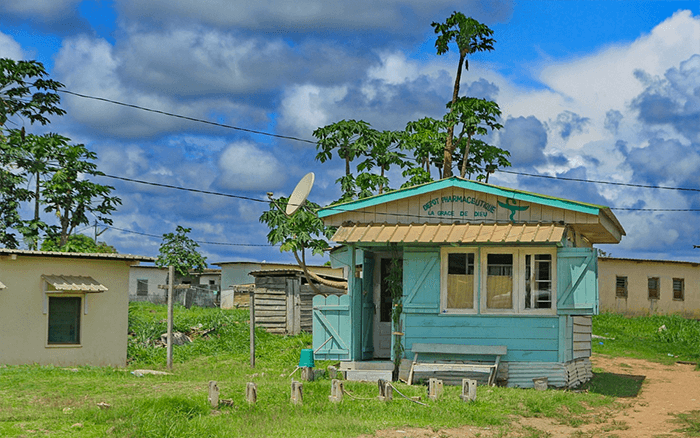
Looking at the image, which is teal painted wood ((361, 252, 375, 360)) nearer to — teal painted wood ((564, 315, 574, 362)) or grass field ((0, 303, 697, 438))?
grass field ((0, 303, 697, 438))

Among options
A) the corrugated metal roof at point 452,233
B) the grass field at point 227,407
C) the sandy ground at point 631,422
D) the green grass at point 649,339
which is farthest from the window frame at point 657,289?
the corrugated metal roof at point 452,233

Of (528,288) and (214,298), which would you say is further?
(214,298)

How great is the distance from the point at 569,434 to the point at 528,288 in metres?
4.53

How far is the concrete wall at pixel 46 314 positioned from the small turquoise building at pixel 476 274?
6826 mm

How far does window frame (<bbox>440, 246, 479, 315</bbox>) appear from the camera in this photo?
16.2 metres

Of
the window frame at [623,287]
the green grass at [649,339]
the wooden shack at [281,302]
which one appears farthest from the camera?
the window frame at [623,287]

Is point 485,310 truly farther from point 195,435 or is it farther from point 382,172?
point 382,172

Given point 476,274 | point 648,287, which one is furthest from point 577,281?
point 648,287

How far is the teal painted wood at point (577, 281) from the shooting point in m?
15.6

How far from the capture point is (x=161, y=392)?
13.4 meters

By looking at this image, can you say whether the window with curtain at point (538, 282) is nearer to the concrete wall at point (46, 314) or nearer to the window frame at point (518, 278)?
the window frame at point (518, 278)

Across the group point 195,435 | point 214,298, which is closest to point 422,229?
point 195,435

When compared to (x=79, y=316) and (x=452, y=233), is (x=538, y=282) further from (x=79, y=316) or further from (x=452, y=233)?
(x=79, y=316)

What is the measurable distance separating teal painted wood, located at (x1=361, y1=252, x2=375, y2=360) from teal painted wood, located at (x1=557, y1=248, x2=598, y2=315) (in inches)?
170
